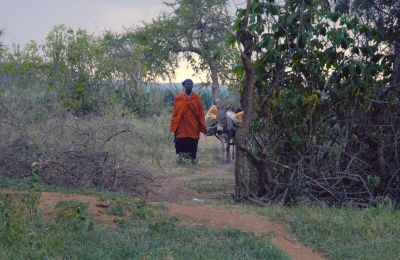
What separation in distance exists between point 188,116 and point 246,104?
5.39m

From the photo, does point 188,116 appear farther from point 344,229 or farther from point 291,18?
point 344,229

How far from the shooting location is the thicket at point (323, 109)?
26.1ft

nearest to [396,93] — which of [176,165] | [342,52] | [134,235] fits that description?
[342,52]

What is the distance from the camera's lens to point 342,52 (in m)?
8.00

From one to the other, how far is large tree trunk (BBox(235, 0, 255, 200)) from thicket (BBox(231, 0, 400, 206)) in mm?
82

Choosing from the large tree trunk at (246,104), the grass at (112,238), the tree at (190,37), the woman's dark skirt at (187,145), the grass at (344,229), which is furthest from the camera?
the tree at (190,37)

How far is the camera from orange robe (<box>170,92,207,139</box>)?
1329 cm

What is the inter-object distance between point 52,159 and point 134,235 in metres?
3.23

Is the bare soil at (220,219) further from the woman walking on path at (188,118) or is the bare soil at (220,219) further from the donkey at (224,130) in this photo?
the donkey at (224,130)

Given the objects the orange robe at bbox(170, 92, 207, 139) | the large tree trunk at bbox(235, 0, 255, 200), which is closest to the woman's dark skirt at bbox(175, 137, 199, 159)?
the orange robe at bbox(170, 92, 207, 139)

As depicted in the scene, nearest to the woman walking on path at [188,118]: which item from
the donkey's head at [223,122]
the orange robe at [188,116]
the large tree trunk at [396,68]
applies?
the orange robe at [188,116]

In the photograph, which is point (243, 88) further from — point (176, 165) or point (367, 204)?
point (176, 165)

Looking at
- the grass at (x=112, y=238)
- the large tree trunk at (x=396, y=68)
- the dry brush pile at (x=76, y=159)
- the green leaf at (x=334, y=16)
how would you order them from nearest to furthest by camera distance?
the grass at (x=112, y=238), the green leaf at (x=334, y=16), the large tree trunk at (x=396, y=68), the dry brush pile at (x=76, y=159)

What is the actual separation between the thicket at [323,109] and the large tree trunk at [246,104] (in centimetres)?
8
